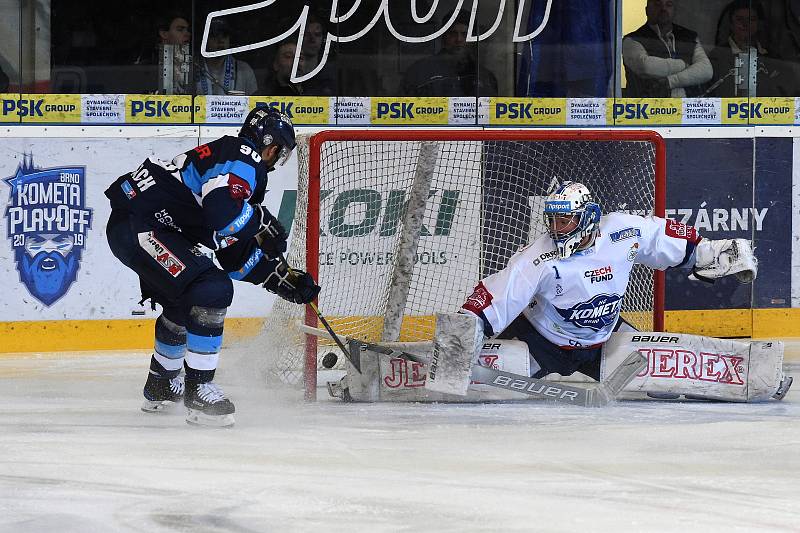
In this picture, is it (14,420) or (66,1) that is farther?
(66,1)

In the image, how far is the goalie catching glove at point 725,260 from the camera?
17.0 ft

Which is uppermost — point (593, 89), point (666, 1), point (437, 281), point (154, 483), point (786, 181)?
point (666, 1)

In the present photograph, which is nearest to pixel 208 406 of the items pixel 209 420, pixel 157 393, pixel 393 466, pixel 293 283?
pixel 209 420

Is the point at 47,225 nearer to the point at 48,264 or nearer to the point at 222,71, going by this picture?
the point at 48,264

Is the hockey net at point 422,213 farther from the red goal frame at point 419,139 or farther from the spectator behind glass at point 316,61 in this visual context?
the spectator behind glass at point 316,61

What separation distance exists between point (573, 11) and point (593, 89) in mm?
435

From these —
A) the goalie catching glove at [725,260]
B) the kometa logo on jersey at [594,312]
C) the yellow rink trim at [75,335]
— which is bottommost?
the yellow rink trim at [75,335]

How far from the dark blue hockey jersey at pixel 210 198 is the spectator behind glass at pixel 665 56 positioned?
119 inches

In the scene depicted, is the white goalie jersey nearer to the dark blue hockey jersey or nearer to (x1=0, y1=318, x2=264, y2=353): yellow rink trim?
the dark blue hockey jersey

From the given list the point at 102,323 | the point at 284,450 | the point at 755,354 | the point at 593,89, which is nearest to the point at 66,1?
the point at 102,323

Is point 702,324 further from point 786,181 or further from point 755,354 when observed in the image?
point 755,354

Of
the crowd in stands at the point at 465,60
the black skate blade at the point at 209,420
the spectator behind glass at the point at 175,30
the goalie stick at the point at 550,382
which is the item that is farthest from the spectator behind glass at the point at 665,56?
the black skate blade at the point at 209,420

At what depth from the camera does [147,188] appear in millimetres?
4770

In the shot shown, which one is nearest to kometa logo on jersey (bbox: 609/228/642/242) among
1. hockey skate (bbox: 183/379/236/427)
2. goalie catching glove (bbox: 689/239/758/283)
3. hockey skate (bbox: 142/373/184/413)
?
goalie catching glove (bbox: 689/239/758/283)
